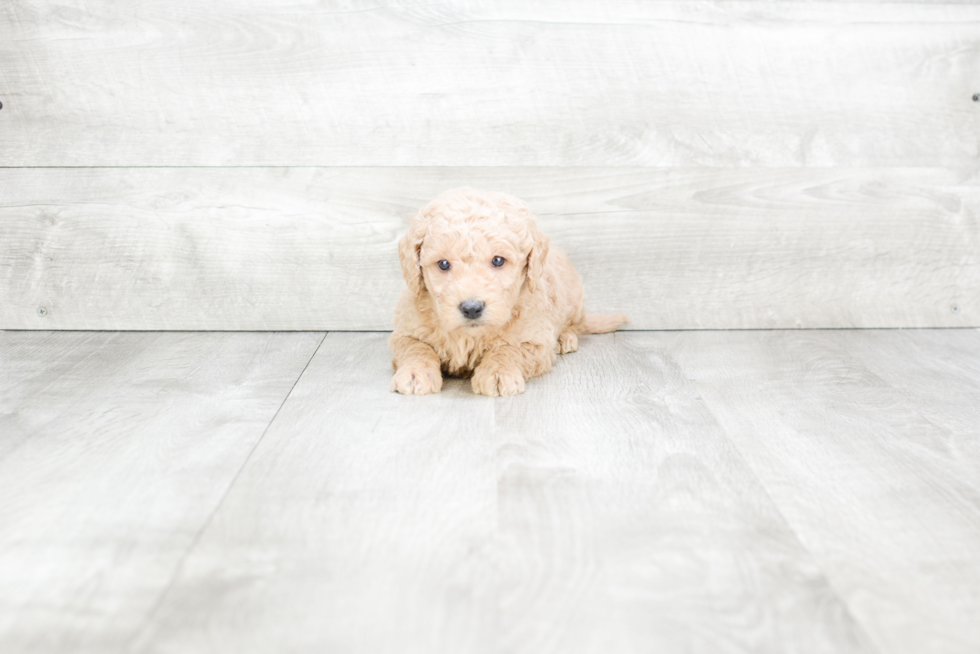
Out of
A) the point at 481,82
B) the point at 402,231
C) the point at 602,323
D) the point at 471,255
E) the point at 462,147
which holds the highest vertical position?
the point at 481,82

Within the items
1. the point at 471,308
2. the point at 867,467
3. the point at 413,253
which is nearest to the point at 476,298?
the point at 471,308

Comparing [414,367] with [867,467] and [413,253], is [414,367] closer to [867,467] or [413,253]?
[413,253]

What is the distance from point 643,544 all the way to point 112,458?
1.14 meters

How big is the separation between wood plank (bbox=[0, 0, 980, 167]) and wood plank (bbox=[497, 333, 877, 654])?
1055 millimetres

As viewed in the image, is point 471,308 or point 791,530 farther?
point 471,308

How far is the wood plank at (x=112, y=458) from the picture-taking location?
1.13 meters

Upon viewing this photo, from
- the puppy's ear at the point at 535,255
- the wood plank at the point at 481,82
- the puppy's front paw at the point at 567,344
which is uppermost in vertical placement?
the wood plank at the point at 481,82

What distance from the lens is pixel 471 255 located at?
1.84 m

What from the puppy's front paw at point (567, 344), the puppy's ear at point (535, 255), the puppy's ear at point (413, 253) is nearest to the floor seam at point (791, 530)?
the puppy's front paw at point (567, 344)

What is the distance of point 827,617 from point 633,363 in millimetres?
1184

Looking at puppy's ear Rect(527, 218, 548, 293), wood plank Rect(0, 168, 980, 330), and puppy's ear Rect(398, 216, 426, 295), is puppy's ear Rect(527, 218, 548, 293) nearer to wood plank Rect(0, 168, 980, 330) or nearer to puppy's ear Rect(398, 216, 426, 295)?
puppy's ear Rect(398, 216, 426, 295)

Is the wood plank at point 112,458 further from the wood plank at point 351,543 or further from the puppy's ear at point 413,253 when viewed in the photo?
the puppy's ear at point 413,253

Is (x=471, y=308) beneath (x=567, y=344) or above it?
above

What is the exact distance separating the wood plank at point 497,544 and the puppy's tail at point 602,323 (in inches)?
25.1
